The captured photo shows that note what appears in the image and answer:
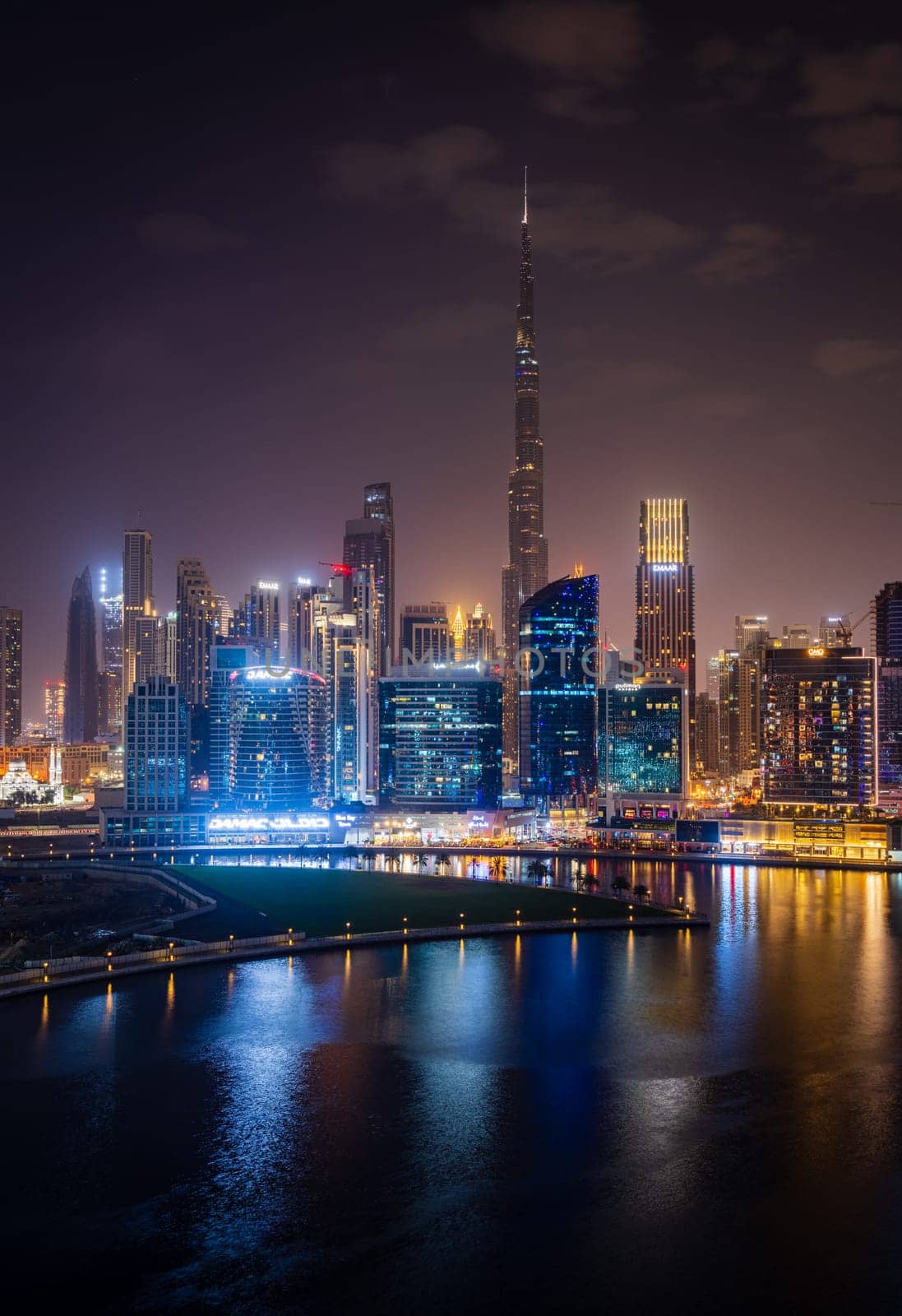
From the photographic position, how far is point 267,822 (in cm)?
9131

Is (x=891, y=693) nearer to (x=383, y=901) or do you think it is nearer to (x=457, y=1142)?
(x=383, y=901)

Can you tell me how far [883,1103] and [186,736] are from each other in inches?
3148

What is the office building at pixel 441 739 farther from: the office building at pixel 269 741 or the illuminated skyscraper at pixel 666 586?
the illuminated skyscraper at pixel 666 586

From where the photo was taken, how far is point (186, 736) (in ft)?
325

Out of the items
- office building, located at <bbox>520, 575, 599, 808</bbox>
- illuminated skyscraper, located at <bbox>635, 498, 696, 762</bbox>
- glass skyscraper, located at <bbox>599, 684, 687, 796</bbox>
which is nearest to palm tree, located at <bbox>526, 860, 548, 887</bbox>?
glass skyscraper, located at <bbox>599, 684, 687, 796</bbox>

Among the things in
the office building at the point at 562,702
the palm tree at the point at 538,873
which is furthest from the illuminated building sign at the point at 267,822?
the office building at the point at 562,702

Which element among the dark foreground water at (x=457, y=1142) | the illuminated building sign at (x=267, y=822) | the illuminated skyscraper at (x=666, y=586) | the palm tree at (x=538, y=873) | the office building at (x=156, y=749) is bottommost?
the dark foreground water at (x=457, y=1142)

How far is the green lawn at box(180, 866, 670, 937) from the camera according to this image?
5034cm

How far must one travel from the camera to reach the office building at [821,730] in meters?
103

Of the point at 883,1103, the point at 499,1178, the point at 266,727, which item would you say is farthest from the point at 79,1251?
the point at 266,727

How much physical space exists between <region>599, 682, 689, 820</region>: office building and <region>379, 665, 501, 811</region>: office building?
1457 cm

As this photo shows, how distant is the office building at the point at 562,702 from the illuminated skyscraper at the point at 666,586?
39.6m

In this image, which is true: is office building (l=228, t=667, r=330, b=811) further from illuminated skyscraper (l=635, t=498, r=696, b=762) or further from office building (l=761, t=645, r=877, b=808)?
illuminated skyscraper (l=635, t=498, r=696, b=762)

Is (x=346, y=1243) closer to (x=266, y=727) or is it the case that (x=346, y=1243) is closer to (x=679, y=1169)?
(x=679, y=1169)
